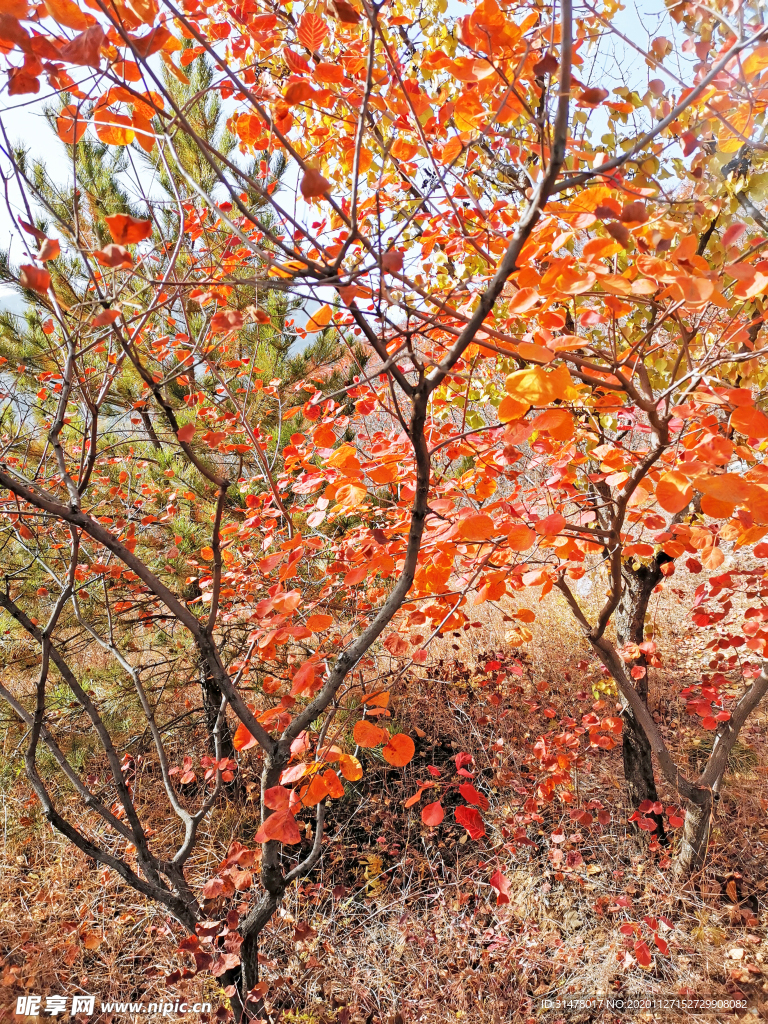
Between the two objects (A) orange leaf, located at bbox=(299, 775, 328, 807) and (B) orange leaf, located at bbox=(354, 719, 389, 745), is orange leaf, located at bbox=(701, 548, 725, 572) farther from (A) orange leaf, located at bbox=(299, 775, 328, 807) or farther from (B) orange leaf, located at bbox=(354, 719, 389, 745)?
(A) orange leaf, located at bbox=(299, 775, 328, 807)

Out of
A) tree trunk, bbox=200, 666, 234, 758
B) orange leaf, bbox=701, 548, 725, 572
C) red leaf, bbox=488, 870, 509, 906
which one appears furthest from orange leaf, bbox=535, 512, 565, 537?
tree trunk, bbox=200, 666, 234, 758

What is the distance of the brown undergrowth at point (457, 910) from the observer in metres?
1.99

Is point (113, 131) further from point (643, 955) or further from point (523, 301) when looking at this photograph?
point (643, 955)

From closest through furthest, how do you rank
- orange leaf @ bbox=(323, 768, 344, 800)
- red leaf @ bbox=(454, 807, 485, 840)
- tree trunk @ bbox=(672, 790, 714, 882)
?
orange leaf @ bbox=(323, 768, 344, 800), red leaf @ bbox=(454, 807, 485, 840), tree trunk @ bbox=(672, 790, 714, 882)

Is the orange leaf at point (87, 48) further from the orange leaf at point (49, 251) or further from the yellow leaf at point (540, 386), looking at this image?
the yellow leaf at point (540, 386)

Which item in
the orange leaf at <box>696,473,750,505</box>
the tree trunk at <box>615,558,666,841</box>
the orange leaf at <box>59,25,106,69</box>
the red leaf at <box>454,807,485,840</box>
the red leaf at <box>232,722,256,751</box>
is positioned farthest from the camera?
the tree trunk at <box>615,558,666,841</box>

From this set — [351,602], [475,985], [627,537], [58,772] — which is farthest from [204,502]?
[475,985]

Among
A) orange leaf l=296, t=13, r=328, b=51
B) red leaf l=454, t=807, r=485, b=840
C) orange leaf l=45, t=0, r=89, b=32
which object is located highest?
orange leaf l=296, t=13, r=328, b=51

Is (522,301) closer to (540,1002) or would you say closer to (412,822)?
(540,1002)

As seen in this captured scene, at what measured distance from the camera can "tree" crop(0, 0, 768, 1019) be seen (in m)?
0.92

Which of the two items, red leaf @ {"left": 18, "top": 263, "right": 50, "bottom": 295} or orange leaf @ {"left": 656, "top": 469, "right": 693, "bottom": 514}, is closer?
red leaf @ {"left": 18, "top": 263, "right": 50, "bottom": 295}

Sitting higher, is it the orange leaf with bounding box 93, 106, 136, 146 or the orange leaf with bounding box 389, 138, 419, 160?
the orange leaf with bounding box 389, 138, 419, 160

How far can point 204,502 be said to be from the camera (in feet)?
10.6

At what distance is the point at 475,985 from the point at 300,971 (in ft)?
2.08
